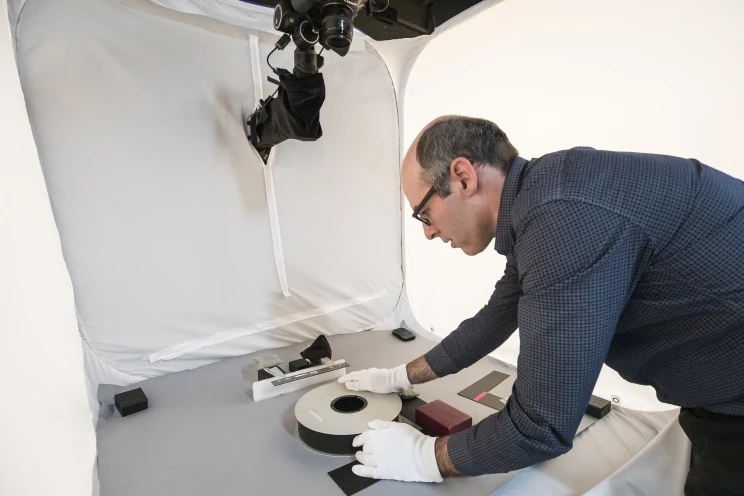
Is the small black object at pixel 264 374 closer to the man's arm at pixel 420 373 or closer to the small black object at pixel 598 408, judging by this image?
the man's arm at pixel 420 373

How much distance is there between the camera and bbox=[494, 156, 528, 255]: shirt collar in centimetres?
73

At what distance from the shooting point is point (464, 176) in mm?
768

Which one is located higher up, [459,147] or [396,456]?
[459,147]

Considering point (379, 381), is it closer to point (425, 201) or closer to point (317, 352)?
point (317, 352)

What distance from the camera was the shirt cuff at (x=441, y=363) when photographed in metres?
1.00

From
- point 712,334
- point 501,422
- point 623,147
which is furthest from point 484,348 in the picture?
point 623,147

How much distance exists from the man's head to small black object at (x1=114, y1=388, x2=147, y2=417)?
0.82m

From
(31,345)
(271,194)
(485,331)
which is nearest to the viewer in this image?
(31,345)

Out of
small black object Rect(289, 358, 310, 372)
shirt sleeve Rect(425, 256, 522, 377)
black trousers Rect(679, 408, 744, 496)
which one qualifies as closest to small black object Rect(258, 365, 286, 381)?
small black object Rect(289, 358, 310, 372)


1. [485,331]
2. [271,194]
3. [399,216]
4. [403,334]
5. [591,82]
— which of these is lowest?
[403,334]

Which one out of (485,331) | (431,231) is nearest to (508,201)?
(431,231)

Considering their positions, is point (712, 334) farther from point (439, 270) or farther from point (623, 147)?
point (439, 270)

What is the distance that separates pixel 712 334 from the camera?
23.4 inches

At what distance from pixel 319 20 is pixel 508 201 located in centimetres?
61
